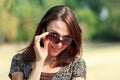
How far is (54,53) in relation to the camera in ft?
9.44

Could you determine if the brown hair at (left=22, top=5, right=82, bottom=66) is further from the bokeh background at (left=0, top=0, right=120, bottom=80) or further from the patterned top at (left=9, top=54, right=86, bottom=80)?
the bokeh background at (left=0, top=0, right=120, bottom=80)

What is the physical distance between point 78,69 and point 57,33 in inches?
10.5

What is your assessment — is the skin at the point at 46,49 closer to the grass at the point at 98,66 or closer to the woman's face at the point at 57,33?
the woman's face at the point at 57,33

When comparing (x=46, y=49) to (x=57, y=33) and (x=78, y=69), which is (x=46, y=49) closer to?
(x=57, y=33)

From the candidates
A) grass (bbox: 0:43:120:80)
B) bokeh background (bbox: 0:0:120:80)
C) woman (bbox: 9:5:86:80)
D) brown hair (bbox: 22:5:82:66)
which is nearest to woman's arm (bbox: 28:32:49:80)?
woman (bbox: 9:5:86:80)

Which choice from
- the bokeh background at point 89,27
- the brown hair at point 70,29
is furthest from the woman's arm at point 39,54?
the bokeh background at point 89,27

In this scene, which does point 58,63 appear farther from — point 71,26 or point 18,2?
point 18,2

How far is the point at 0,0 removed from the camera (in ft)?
16.8

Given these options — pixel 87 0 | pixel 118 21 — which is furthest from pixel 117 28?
pixel 87 0

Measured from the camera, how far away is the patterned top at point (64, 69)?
2898 mm

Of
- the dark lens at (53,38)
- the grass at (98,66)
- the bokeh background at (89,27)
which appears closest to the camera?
the dark lens at (53,38)

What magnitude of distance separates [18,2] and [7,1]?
1.37 ft

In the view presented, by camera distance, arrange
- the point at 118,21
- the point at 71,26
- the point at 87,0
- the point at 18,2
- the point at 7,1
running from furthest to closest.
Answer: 1. the point at 87,0
2. the point at 118,21
3. the point at 18,2
4. the point at 7,1
5. the point at 71,26

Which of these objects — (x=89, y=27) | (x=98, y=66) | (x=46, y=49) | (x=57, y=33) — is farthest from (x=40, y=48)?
(x=89, y=27)
